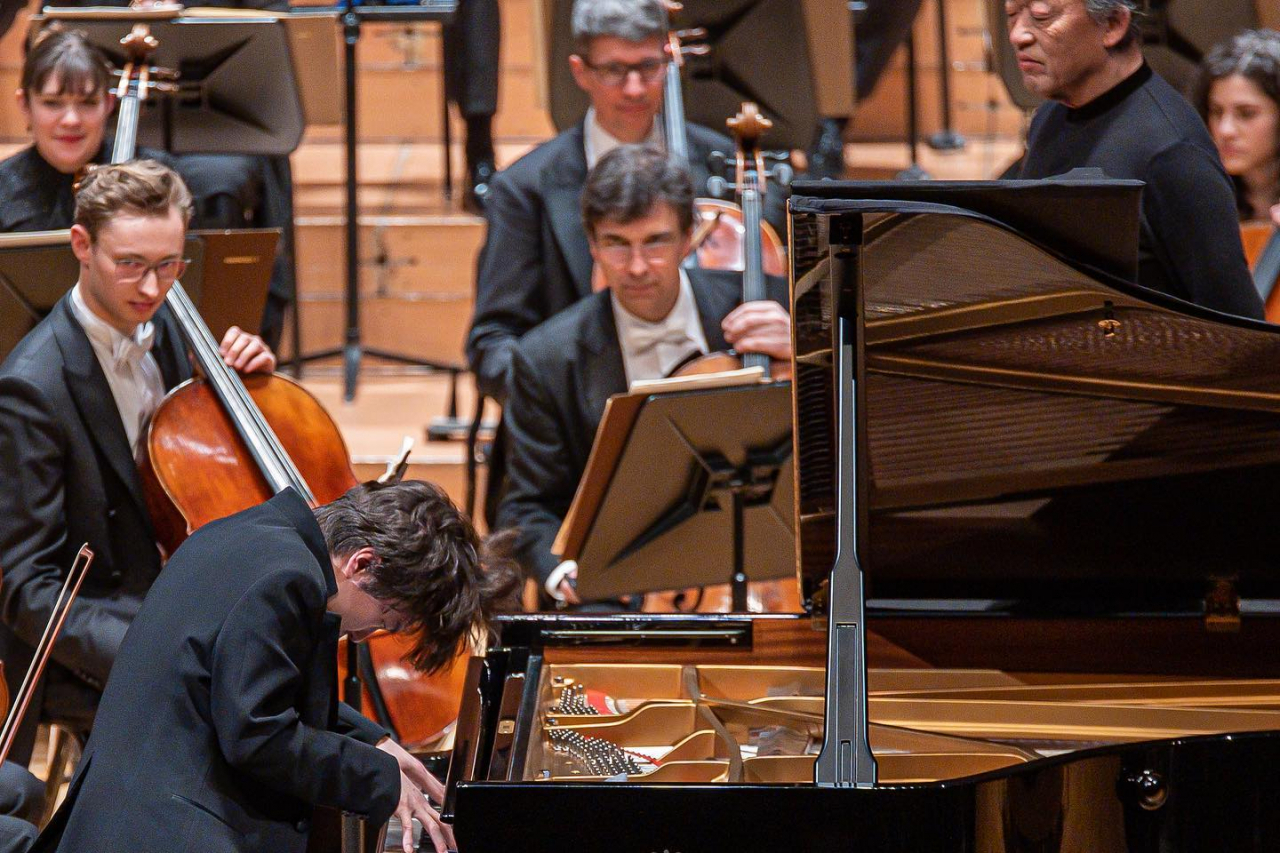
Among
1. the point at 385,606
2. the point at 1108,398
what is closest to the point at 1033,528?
the point at 1108,398

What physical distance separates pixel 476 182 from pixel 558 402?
1932 mm

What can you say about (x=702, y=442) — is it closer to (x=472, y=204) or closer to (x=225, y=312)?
(x=225, y=312)

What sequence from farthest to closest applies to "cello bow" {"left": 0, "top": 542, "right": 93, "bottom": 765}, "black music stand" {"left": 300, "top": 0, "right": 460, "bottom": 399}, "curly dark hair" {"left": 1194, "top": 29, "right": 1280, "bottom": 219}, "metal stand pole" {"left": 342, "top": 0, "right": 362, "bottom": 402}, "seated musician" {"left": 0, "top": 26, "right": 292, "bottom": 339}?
"metal stand pole" {"left": 342, "top": 0, "right": 362, "bottom": 402}
"black music stand" {"left": 300, "top": 0, "right": 460, "bottom": 399}
"curly dark hair" {"left": 1194, "top": 29, "right": 1280, "bottom": 219}
"seated musician" {"left": 0, "top": 26, "right": 292, "bottom": 339}
"cello bow" {"left": 0, "top": 542, "right": 93, "bottom": 765}

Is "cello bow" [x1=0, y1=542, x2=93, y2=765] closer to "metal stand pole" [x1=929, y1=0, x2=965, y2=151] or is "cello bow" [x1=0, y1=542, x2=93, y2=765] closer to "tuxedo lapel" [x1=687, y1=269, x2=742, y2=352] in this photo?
"tuxedo lapel" [x1=687, y1=269, x2=742, y2=352]

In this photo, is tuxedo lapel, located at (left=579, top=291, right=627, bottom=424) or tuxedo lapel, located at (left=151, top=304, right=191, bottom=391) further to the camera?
tuxedo lapel, located at (left=579, top=291, right=627, bottom=424)

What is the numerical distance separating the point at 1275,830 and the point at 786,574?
4.06 ft

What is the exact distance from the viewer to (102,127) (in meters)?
3.62

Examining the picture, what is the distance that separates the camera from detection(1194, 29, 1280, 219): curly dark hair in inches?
145

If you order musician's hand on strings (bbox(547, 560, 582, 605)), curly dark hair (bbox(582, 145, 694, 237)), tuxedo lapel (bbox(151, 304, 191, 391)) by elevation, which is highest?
curly dark hair (bbox(582, 145, 694, 237))

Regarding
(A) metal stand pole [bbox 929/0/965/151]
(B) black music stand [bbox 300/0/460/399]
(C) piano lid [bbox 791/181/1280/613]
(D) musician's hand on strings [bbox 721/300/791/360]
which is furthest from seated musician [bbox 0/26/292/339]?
(A) metal stand pole [bbox 929/0/965/151]

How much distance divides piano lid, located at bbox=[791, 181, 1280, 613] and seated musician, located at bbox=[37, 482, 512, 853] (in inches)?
22.4

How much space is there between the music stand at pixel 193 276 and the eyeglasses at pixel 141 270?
280 millimetres

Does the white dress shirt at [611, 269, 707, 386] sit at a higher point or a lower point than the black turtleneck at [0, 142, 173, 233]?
lower

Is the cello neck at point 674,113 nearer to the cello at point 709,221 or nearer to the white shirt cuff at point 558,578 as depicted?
the cello at point 709,221
